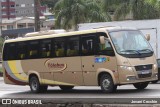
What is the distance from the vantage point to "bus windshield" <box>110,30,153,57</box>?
17.1 m

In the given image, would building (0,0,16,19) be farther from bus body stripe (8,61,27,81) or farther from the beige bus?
the beige bus

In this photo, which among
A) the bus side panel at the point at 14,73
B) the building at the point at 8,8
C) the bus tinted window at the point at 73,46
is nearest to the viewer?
the bus tinted window at the point at 73,46

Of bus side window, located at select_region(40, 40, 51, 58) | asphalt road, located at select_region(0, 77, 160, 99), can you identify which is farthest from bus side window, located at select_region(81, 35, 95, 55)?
bus side window, located at select_region(40, 40, 51, 58)

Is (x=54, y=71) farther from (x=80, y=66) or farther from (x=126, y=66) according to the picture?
(x=126, y=66)

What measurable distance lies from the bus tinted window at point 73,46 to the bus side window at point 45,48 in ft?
4.03

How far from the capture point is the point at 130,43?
57.1 feet

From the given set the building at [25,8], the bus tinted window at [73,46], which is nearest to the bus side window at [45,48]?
the bus tinted window at [73,46]

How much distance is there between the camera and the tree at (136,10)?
45.8m

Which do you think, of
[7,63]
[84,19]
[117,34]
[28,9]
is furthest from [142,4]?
[28,9]

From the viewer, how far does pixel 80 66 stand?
18.4 m

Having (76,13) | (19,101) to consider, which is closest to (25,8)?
(76,13)

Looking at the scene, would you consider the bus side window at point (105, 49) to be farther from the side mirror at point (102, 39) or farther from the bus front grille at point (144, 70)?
the bus front grille at point (144, 70)

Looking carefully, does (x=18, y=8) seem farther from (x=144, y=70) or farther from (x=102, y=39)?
(x=144, y=70)

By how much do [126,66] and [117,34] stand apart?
1282 mm
